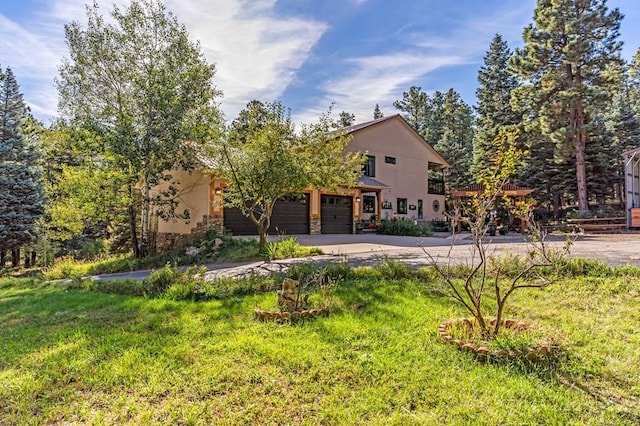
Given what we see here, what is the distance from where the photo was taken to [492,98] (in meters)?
32.6

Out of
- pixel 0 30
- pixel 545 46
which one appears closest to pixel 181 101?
pixel 0 30

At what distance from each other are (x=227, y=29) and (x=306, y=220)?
10.1 meters

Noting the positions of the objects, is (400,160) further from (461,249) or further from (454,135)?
(454,135)

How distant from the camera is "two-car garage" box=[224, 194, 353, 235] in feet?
53.8

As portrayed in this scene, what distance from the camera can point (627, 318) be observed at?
15.1 feet

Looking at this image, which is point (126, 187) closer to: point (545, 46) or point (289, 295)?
point (289, 295)

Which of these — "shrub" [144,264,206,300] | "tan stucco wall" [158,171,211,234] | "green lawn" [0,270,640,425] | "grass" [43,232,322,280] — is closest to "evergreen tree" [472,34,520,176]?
"tan stucco wall" [158,171,211,234]

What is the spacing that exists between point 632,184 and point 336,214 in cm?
1700

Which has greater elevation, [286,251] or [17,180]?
[17,180]

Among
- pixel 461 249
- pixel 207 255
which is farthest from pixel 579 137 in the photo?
pixel 207 255

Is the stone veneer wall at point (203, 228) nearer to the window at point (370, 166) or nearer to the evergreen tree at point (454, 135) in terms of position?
the window at point (370, 166)

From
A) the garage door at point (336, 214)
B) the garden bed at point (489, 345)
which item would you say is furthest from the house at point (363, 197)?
the garden bed at point (489, 345)

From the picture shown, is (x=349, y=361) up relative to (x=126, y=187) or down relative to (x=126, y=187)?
down

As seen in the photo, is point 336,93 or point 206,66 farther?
point 336,93
